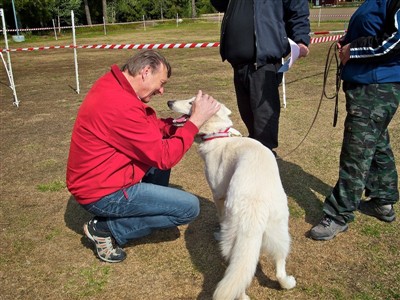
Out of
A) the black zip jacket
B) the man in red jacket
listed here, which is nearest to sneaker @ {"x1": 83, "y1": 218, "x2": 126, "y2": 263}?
the man in red jacket

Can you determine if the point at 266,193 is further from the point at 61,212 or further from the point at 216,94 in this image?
the point at 216,94

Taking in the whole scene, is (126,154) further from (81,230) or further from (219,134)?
(81,230)

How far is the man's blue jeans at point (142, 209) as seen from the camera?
2.70 metres

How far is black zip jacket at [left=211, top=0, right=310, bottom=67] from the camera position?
3.10m

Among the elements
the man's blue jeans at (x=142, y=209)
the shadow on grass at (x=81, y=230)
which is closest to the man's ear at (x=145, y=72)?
the man's blue jeans at (x=142, y=209)

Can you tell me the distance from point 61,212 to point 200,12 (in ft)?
190

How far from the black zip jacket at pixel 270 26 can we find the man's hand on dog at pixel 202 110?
2.48 feet

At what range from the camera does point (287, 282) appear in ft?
8.14

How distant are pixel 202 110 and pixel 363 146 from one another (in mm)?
1285

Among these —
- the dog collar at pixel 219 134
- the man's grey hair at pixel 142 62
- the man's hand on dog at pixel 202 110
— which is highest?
the man's grey hair at pixel 142 62

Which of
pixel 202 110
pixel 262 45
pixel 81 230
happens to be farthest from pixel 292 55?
pixel 81 230

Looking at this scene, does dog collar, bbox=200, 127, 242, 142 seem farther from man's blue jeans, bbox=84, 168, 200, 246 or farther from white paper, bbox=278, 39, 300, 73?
white paper, bbox=278, 39, 300, 73

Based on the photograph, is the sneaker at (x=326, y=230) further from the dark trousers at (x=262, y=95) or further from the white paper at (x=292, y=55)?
the white paper at (x=292, y=55)

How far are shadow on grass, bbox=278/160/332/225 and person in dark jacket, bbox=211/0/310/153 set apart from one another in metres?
0.73
